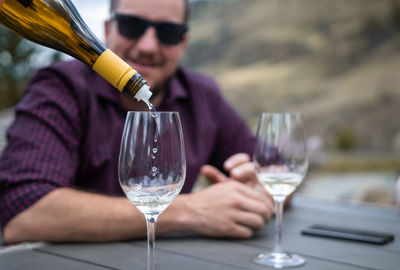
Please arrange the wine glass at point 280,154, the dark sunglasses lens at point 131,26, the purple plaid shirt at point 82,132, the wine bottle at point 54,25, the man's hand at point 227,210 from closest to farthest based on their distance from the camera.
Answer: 1. the wine bottle at point 54,25
2. the wine glass at point 280,154
3. the man's hand at point 227,210
4. the purple plaid shirt at point 82,132
5. the dark sunglasses lens at point 131,26

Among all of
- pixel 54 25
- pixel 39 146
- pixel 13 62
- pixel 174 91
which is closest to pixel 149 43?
pixel 174 91

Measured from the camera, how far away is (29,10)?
92 centimetres

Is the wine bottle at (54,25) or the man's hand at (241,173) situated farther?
the man's hand at (241,173)

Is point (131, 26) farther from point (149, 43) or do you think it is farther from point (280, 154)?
point (280, 154)

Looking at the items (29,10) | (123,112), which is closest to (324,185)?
(123,112)

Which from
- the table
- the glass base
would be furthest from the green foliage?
the glass base

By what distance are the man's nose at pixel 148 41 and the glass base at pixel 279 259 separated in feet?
2.96

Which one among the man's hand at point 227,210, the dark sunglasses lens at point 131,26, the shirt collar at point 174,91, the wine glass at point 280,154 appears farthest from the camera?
the shirt collar at point 174,91

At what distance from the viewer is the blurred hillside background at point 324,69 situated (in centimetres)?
407

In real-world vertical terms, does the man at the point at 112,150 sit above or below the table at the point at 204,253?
above

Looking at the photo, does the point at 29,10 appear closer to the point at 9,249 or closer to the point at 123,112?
the point at 9,249

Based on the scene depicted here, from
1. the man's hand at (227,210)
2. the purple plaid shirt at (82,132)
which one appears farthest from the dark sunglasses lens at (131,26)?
the man's hand at (227,210)

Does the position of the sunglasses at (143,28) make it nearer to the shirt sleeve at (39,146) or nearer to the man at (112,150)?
the man at (112,150)

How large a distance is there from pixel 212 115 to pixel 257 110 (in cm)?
269
